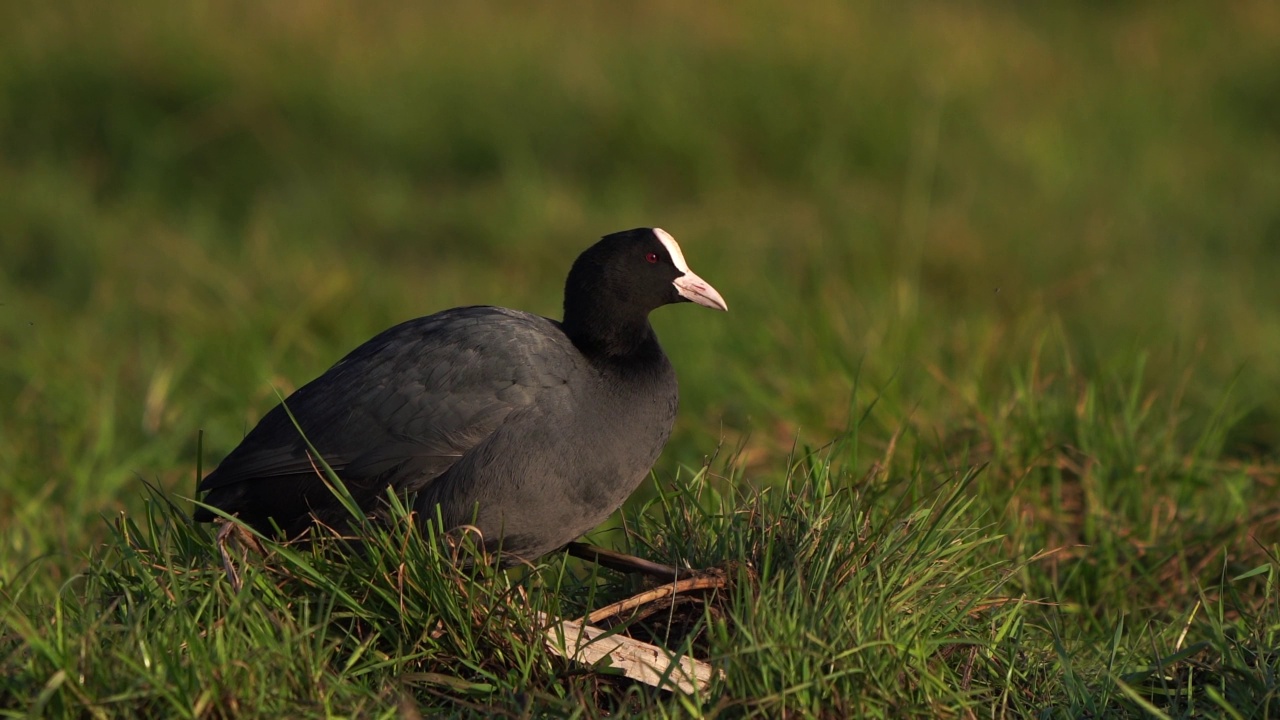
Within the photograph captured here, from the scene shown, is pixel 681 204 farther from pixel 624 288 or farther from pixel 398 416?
pixel 398 416

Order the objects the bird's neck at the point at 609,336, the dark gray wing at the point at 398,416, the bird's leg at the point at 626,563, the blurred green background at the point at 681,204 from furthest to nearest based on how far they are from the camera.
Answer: the blurred green background at the point at 681,204 < the bird's neck at the point at 609,336 < the dark gray wing at the point at 398,416 < the bird's leg at the point at 626,563

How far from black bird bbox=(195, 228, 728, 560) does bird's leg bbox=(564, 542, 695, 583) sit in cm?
9

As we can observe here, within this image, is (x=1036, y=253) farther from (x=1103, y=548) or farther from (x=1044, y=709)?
(x=1044, y=709)

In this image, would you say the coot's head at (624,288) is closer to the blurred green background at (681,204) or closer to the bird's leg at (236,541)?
the bird's leg at (236,541)

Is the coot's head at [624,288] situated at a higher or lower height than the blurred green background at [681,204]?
higher

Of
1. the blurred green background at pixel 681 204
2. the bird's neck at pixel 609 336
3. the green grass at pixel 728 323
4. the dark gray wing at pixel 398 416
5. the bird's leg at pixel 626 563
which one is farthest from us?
the blurred green background at pixel 681 204

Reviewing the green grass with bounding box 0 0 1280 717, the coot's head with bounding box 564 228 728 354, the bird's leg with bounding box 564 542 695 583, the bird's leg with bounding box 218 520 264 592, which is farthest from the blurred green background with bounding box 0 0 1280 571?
the bird's leg with bounding box 218 520 264 592

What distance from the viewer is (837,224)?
21.6 ft

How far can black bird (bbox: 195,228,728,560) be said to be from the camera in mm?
2869

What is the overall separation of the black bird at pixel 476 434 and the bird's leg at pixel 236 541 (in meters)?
0.12


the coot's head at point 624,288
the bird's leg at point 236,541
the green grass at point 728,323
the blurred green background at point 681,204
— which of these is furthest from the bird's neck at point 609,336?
the blurred green background at point 681,204

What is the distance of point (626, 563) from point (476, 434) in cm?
39

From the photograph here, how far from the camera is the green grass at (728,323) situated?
8.36 feet

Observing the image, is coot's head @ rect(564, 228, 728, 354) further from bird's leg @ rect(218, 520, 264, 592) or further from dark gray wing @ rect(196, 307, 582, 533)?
bird's leg @ rect(218, 520, 264, 592)
